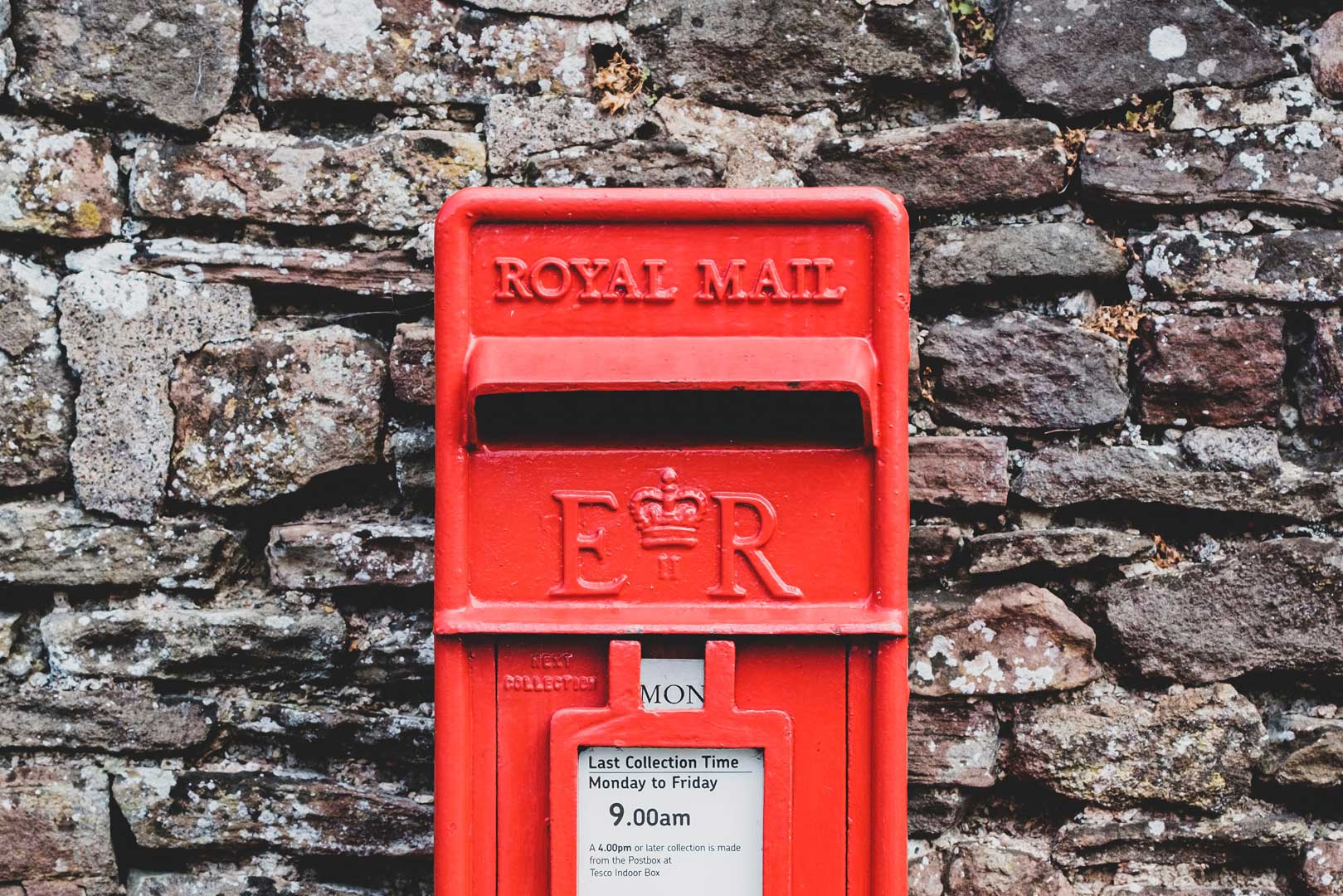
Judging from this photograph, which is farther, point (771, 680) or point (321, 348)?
point (321, 348)

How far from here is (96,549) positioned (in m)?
1.87

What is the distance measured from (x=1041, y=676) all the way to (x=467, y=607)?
107 cm

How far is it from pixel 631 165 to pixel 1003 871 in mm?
1425

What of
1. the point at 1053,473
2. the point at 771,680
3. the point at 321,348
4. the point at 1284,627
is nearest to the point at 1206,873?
the point at 1284,627

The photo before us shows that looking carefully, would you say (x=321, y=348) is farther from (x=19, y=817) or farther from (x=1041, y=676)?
(x=1041, y=676)

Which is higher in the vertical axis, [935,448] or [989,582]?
[935,448]

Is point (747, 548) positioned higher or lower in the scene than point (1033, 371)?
lower

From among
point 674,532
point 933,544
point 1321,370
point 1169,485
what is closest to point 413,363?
point 674,532

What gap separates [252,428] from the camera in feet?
6.14

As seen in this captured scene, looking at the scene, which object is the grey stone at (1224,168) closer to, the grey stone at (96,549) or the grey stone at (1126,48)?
the grey stone at (1126,48)

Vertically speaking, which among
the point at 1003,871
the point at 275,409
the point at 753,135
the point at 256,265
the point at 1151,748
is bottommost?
the point at 1003,871

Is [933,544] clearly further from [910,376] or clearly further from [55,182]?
[55,182]

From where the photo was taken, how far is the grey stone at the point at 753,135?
189cm

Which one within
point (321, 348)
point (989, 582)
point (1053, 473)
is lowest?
point (989, 582)
